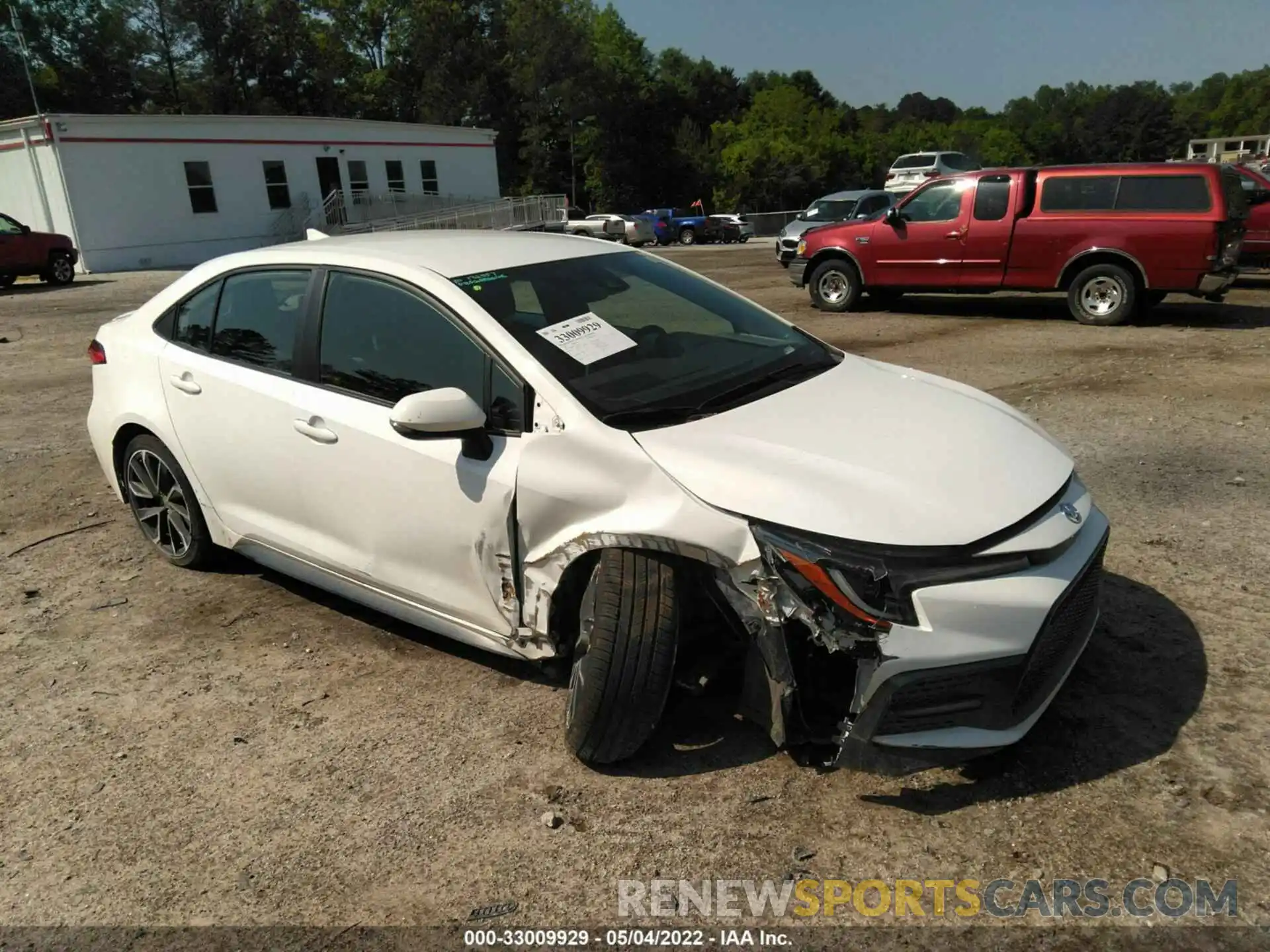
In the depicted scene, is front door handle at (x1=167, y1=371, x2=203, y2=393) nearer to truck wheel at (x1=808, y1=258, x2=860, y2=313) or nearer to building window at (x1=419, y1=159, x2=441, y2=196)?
truck wheel at (x1=808, y1=258, x2=860, y2=313)

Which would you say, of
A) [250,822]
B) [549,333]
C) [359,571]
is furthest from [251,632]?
[549,333]

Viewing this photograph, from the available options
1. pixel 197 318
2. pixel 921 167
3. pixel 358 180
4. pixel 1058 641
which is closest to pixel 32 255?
pixel 358 180

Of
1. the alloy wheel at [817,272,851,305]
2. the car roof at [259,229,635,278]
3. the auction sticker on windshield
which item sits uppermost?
the car roof at [259,229,635,278]

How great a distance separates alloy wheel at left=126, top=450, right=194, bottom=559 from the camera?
430 cm

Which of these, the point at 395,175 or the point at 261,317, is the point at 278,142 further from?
the point at 261,317

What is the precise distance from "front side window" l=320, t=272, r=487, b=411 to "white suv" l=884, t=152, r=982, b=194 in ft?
92.7

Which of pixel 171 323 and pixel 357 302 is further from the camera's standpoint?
pixel 171 323

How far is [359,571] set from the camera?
3.45m

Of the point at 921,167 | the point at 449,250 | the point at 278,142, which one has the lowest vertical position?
the point at 921,167

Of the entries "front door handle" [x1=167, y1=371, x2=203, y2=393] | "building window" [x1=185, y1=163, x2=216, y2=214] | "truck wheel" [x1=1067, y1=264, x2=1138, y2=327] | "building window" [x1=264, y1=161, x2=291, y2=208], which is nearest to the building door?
"building window" [x1=264, y1=161, x2=291, y2=208]

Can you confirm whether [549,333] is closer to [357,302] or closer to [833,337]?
[357,302]

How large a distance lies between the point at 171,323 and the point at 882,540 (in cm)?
350

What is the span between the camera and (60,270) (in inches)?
802

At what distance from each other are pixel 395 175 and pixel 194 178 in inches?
320
